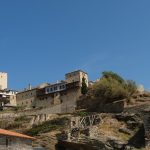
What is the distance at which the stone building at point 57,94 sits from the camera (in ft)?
275

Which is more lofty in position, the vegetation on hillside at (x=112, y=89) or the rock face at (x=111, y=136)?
the vegetation on hillside at (x=112, y=89)

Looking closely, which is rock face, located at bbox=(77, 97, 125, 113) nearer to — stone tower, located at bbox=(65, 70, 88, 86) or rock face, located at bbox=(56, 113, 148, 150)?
rock face, located at bbox=(56, 113, 148, 150)

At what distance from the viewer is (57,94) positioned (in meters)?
89.1

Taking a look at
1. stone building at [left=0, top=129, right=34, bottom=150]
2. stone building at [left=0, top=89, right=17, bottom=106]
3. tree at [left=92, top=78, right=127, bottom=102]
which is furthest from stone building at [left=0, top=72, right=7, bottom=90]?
stone building at [left=0, top=129, right=34, bottom=150]

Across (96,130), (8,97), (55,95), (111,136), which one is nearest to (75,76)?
(55,95)

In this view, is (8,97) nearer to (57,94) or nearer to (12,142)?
(57,94)

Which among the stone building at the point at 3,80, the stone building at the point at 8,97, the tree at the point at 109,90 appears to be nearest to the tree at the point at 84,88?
the tree at the point at 109,90

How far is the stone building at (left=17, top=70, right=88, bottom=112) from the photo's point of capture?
275 ft

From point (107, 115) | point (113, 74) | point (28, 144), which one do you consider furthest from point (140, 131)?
point (113, 74)

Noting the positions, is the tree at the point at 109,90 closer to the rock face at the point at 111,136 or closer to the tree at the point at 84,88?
the tree at the point at 84,88

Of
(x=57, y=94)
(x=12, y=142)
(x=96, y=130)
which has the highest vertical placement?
(x=57, y=94)

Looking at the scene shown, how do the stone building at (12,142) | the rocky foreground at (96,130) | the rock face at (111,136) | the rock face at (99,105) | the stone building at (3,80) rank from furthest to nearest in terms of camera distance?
the stone building at (3,80) < the rock face at (99,105) < the rocky foreground at (96,130) < the rock face at (111,136) < the stone building at (12,142)

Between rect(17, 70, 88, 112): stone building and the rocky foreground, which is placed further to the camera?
rect(17, 70, 88, 112): stone building

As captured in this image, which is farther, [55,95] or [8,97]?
[8,97]
